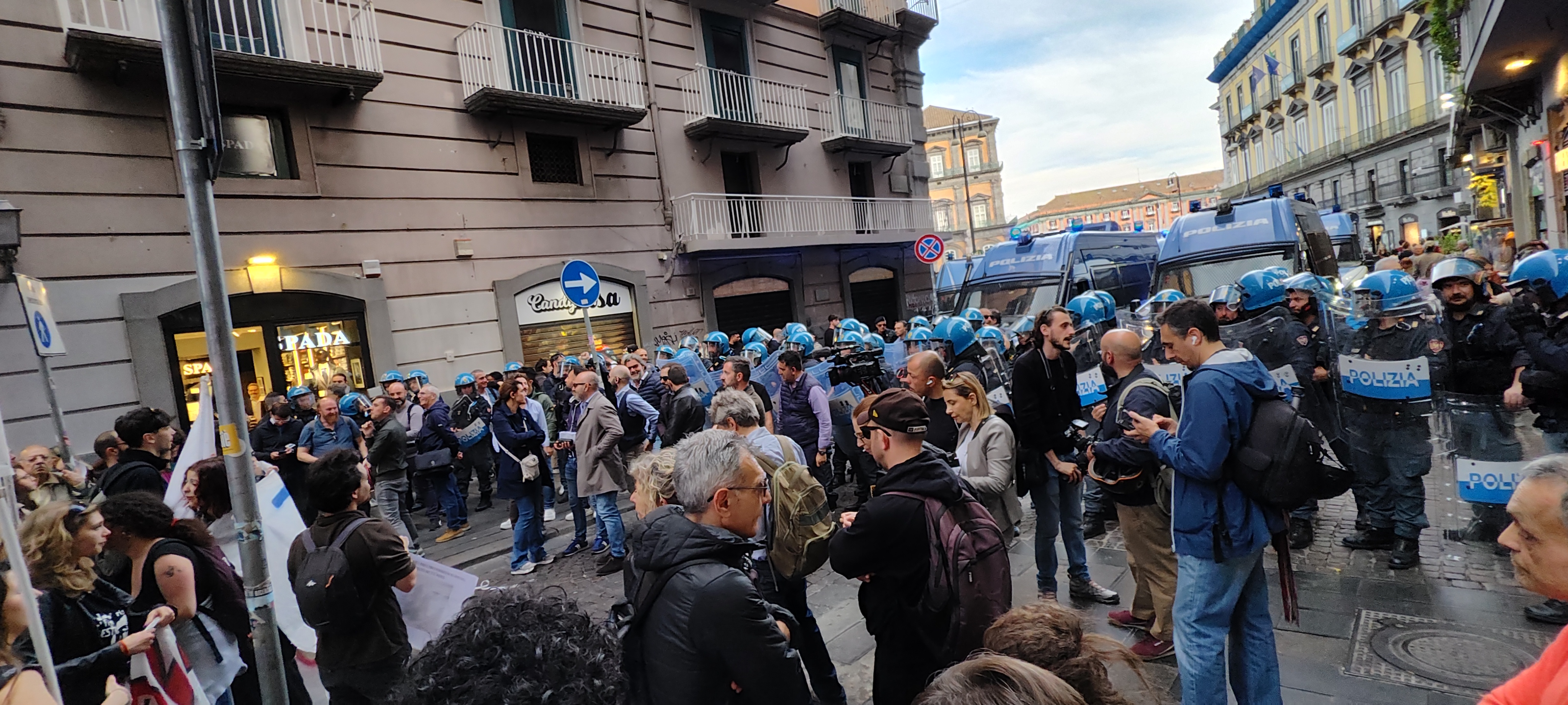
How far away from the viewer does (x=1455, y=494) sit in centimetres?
461

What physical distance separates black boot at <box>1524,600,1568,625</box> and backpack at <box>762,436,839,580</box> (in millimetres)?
3650

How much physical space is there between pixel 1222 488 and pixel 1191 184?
10628 centimetres

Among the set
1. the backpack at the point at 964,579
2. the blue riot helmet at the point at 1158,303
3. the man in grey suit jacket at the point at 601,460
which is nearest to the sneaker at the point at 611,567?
the man in grey suit jacket at the point at 601,460

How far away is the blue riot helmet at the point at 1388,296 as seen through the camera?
15.8ft

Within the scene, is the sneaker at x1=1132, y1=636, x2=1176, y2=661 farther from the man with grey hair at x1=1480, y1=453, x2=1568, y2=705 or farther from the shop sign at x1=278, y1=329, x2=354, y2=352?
the shop sign at x1=278, y1=329, x2=354, y2=352

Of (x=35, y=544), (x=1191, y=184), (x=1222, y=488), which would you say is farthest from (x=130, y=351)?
(x=1191, y=184)

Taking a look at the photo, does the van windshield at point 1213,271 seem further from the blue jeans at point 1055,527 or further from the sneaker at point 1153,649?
the sneaker at point 1153,649

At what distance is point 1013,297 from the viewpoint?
38.8 feet

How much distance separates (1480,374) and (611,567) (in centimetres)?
630

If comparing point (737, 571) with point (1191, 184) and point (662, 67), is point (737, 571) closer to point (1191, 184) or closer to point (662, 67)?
point (662, 67)

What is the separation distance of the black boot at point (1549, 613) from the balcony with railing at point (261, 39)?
38.2ft

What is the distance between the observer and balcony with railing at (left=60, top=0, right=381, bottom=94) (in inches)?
316

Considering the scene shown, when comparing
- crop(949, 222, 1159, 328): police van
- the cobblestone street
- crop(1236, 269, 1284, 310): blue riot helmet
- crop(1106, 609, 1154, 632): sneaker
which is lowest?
the cobblestone street

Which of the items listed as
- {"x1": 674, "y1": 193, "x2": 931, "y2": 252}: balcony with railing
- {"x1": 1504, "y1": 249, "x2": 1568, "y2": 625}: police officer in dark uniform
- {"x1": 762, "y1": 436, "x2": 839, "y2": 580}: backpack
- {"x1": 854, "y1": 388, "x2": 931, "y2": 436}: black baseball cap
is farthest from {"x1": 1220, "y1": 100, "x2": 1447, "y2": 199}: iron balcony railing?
{"x1": 854, "y1": 388, "x2": 931, "y2": 436}: black baseball cap
